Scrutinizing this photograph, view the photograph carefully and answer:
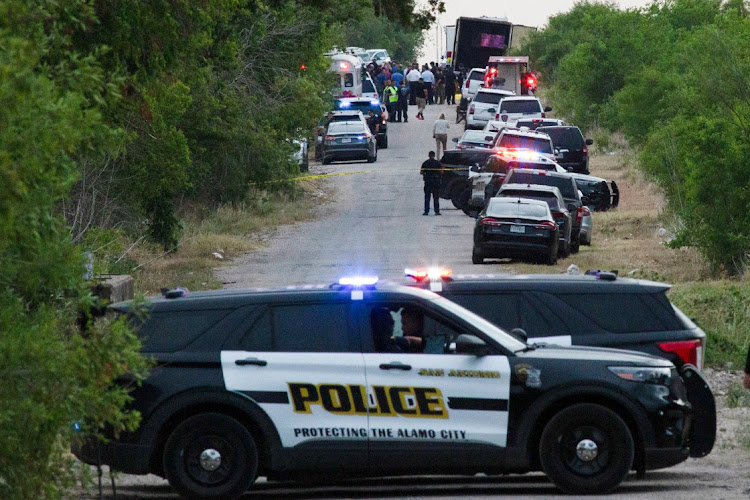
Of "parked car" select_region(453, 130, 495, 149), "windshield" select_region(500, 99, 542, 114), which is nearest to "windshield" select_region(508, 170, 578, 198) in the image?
"parked car" select_region(453, 130, 495, 149)

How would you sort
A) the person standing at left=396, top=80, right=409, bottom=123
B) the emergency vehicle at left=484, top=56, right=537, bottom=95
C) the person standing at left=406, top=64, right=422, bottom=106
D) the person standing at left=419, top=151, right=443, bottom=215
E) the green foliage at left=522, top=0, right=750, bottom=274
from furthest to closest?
1. the person standing at left=406, top=64, right=422, bottom=106
2. the person standing at left=396, top=80, right=409, bottom=123
3. the emergency vehicle at left=484, top=56, right=537, bottom=95
4. the person standing at left=419, top=151, right=443, bottom=215
5. the green foliage at left=522, top=0, right=750, bottom=274

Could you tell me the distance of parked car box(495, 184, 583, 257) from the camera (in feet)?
80.8

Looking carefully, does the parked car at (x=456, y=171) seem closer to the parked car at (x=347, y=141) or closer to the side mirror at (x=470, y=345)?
the parked car at (x=347, y=141)

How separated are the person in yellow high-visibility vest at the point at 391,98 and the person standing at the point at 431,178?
2735 centimetres

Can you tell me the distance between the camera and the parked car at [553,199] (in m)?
24.6

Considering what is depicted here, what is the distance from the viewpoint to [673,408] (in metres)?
9.04

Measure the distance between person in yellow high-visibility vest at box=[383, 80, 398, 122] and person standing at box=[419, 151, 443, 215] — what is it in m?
27.4

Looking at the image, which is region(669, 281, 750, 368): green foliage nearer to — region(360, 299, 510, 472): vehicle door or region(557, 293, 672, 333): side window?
region(557, 293, 672, 333): side window

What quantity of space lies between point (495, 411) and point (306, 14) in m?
23.5

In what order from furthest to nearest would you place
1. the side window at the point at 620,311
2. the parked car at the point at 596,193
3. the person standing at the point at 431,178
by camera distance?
1. the parked car at the point at 596,193
2. the person standing at the point at 431,178
3. the side window at the point at 620,311

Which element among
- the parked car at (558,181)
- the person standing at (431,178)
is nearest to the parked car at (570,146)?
the person standing at (431,178)

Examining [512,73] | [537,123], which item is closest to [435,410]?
[537,123]

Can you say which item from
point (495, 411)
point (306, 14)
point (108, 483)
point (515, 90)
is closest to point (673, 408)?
point (495, 411)

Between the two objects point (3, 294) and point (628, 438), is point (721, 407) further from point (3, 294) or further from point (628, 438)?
point (3, 294)
